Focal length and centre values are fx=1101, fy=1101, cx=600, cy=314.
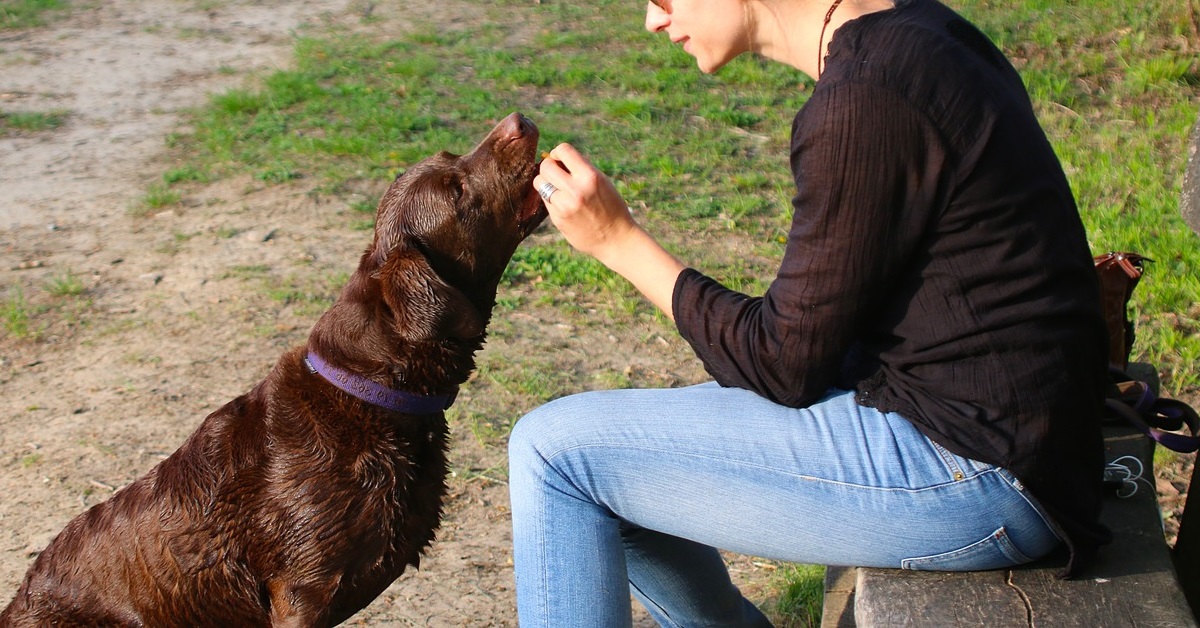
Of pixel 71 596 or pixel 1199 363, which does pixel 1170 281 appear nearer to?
pixel 1199 363

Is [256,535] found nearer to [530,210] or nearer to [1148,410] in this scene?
[530,210]

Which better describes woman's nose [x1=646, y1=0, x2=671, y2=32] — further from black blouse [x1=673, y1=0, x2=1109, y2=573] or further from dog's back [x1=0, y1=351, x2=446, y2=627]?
dog's back [x1=0, y1=351, x2=446, y2=627]

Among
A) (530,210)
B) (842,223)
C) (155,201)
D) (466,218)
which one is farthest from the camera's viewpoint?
(155,201)

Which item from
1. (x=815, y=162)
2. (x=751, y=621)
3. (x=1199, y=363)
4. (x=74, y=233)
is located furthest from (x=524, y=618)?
(x=74, y=233)

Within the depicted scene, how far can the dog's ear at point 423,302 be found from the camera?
112 inches

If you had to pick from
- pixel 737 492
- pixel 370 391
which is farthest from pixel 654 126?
pixel 737 492

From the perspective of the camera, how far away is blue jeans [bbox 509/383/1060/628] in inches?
86.6

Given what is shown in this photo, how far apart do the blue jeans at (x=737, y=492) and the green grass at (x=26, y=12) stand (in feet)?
30.3

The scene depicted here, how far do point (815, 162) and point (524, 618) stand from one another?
119cm

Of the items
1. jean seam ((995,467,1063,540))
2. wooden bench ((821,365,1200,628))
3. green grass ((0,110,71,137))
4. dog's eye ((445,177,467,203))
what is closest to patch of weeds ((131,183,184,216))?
green grass ((0,110,71,137))

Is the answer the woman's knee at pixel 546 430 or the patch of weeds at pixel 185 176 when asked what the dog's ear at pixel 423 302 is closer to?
the woman's knee at pixel 546 430

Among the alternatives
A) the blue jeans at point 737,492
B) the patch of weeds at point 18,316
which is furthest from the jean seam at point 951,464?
the patch of weeds at point 18,316

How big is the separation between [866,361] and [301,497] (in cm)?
147

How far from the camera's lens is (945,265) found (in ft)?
6.86
